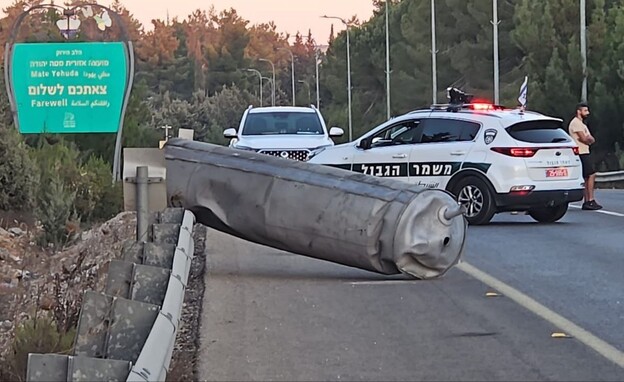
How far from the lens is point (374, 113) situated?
274 feet

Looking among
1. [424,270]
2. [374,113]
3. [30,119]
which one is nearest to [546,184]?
[424,270]

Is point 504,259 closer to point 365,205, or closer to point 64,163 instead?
point 365,205

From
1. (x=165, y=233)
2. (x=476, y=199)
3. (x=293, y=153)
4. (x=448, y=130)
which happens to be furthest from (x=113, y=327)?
(x=293, y=153)

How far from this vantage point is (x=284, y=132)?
77.4ft

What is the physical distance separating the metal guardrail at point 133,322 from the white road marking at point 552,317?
277 cm

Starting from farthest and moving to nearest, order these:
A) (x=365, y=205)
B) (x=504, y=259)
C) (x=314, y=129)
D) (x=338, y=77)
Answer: (x=338, y=77)
(x=314, y=129)
(x=504, y=259)
(x=365, y=205)

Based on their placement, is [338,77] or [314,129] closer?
[314,129]

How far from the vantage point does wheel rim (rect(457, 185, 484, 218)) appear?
17034 mm

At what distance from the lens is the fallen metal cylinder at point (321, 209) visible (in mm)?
11156

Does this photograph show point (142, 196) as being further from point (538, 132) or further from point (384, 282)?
point (538, 132)

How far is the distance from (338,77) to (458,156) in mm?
76677

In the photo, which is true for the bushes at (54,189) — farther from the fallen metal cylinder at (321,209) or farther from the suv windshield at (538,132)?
the fallen metal cylinder at (321,209)

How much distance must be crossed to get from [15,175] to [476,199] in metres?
7.80

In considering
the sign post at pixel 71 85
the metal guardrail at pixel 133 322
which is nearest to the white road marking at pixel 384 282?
the metal guardrail at pixel 133 322
